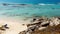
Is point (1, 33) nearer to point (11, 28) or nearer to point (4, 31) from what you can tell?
point (4, 31)

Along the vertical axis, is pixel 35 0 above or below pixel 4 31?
above

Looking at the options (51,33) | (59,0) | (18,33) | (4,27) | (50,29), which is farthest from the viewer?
(59,0)

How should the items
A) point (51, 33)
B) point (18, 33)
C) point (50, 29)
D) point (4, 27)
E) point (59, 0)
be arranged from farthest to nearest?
point (59, 0)
point (4, 27)
point (18, 33)
point (50, 29)
point (51, 33)

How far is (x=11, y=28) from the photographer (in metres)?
16.1

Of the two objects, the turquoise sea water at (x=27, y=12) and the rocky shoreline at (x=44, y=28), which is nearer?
the rocky shoreline at (x=44, y=28)

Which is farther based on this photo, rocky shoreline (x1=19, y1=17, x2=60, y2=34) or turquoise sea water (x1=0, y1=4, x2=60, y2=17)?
turquoise sea water (x1=0, y1=4, x2=60, y2=17)

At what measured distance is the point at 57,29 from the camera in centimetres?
1188

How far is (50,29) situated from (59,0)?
32649mm

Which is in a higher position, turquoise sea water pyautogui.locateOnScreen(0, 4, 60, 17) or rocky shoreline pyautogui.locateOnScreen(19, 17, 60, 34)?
turquoise sea water pyautogui.locateOnScreen(0, 4, 60, 17)

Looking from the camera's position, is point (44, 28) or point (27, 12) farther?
point (27, 12)

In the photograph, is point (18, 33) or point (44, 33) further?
point (18, 33)

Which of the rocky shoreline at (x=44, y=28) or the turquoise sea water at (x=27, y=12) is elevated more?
the turquoise sea water at (x=27, y=12)

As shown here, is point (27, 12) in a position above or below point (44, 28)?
above

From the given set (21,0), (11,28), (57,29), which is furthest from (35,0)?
(57,29)
